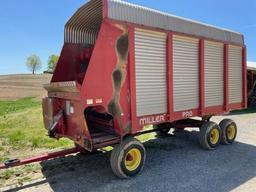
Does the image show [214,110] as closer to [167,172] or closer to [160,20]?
[167,172]

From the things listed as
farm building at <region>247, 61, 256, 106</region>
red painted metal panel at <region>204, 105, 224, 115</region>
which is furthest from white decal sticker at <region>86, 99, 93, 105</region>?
farm building at <region>247, 61, 256, 106</region>

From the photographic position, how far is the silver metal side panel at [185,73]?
6734 millimetres

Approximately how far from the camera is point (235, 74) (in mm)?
8680

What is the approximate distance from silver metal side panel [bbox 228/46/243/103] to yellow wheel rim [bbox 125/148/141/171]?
13.0 feet

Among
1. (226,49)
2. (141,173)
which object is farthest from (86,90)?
(226,49)

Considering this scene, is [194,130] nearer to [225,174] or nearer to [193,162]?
[193,162]

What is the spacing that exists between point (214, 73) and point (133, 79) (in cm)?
311

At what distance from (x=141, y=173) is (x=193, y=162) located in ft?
4.85

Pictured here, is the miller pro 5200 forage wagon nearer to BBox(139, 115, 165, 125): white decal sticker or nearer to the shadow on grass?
BBox(139, 115, 165, 125): white decal sticker

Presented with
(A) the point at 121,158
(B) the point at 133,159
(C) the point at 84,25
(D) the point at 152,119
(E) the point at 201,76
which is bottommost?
(B) the point at 133,159

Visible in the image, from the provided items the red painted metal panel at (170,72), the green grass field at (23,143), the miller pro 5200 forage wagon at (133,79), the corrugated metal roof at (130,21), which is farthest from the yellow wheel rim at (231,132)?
the green grass field at (23,143)

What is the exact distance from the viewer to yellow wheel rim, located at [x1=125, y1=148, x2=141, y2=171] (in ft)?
19.4

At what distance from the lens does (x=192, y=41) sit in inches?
282

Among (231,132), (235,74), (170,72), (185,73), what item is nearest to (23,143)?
(170,72)
